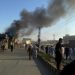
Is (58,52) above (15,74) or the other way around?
above

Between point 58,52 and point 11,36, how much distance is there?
65.1 metres

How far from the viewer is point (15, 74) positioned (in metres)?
17.8

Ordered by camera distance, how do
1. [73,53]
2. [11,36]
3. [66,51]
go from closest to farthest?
1. [66,51]
2. [73,53]
3. [11,36]

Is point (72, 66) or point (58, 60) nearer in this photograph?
point (72, 66)

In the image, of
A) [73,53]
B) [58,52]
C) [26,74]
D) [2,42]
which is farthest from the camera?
[2,42]

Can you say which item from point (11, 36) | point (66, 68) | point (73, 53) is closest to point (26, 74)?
point (66, 68)

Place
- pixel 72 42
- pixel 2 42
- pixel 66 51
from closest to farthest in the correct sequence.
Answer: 1. pixel 66 51
2. pixel 2 42
3. pixel 72 42

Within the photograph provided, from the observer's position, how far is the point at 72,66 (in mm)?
4762

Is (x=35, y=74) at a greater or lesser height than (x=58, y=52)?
lesser

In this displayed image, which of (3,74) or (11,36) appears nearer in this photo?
(3,74)

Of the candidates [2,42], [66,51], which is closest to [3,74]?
[66,51]

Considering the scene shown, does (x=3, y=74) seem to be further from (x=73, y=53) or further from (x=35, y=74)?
(x=73, y=53)

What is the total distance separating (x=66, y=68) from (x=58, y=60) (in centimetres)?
1104

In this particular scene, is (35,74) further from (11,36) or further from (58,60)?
(11,36)
